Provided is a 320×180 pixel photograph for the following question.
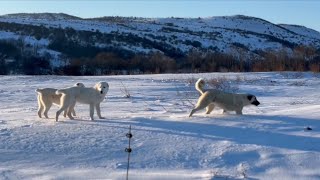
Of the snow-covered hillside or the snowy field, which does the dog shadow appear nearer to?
the snowy field

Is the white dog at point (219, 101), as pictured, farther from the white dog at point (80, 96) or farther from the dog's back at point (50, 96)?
the dog's back at point (50, 96)

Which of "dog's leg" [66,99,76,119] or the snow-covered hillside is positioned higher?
the snow-covered hillside

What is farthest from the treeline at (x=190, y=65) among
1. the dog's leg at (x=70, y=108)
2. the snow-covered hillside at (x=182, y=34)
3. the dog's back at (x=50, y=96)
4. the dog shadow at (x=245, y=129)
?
the dog's leg at (x=70, y=108)

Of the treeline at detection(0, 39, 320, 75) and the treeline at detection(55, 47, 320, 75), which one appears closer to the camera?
the treeline at detection(55, 47, 320, 75)

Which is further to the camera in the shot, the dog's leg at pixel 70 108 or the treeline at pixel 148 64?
the treeline at pixel 148 64

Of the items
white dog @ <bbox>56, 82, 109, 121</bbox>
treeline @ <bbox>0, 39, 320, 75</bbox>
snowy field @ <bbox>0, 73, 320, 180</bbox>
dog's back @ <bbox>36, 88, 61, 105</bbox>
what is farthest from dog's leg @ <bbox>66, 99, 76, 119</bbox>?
treeline @ <bbox>0, 39, 320, 75</bbox>

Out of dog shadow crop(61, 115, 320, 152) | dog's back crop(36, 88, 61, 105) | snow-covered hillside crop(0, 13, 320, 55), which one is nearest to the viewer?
dog shadow crop(61, 115, 320, 152)

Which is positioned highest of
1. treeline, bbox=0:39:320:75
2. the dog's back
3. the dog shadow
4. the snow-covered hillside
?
the snow-covered hillside

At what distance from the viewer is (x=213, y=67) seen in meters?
34.2

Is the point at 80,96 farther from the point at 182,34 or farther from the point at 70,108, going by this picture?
the point at 182,34

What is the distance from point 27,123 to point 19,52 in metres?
31.8

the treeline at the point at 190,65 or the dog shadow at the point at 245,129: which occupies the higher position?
the dog shadow at the point at 245,129

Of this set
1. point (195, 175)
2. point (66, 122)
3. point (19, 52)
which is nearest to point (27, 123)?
point (66, 122)

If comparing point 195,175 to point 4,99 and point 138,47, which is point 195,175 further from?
point 138,47
